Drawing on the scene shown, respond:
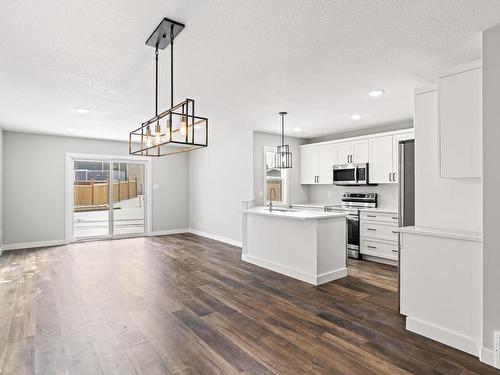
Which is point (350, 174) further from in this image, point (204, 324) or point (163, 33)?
point (163, 33)

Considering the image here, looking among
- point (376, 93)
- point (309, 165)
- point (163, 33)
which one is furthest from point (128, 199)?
point (376, 93)

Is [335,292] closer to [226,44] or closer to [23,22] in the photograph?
[226,44]

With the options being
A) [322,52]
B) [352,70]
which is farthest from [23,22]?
[352,70]

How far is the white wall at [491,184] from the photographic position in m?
2.18

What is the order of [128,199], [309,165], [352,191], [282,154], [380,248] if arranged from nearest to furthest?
[380,248], [282,154], [352,191], [309,165], [128,199]

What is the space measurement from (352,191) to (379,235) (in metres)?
1.34

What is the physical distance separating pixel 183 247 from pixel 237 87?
4059mm

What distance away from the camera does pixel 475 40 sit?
8.01 ft

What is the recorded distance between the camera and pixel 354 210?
5.62 meters

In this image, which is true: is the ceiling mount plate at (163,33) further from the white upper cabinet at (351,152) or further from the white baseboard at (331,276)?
the white upper cabinet at (351,152)

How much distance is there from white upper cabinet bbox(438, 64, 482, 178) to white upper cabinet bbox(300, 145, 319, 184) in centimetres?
408

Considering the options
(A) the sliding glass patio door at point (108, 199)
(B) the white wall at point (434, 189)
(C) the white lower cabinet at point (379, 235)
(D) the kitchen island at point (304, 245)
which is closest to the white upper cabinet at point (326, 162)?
(C) the white lower cabinet at point (379, 235)

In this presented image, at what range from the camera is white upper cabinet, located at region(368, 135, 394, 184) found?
535 centimetres

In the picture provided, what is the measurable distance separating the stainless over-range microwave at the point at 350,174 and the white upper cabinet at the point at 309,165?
576 mm
